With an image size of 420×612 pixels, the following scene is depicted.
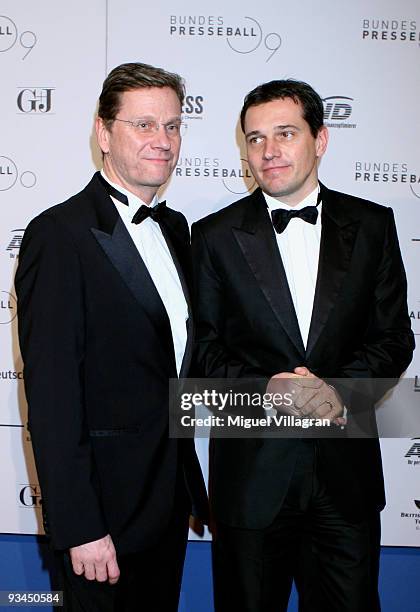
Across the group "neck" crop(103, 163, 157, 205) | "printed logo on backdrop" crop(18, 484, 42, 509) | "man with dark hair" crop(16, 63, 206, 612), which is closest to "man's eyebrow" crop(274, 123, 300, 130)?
"man with dark hair" crop(16, 63, 206, 612)

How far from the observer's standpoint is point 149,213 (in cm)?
204

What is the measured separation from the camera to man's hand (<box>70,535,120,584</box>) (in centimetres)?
176

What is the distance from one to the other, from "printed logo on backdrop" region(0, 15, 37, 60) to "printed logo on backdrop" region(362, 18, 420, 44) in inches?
55.9

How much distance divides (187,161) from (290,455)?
1.44 metres

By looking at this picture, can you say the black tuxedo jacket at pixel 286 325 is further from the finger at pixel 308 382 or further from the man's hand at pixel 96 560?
the man's hand at pixel 96 560

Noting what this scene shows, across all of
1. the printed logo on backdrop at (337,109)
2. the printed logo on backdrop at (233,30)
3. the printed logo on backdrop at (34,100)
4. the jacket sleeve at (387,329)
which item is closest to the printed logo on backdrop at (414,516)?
the jacket sleeve at (387,329)

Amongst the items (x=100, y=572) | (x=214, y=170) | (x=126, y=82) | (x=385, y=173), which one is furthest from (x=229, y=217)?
(x=100, y=572)

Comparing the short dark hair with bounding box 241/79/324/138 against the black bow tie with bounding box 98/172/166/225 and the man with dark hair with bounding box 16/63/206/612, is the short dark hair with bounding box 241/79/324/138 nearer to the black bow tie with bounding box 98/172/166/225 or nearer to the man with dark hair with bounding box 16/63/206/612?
the man with dark hair with bounding box 16/63/206/612

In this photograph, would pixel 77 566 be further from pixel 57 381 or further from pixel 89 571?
pixel 57 381

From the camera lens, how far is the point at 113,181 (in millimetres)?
2074

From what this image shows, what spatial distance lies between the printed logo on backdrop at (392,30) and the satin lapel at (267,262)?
1.15m

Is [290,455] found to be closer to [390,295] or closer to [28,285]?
Answer: [390,295]

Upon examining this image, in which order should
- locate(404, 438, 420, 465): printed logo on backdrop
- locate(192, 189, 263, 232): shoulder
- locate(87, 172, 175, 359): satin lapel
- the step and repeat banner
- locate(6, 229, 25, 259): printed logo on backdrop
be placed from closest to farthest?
locate(87, 172, 175, 359): satin lapel
locate(192, 189, 263, 232): shoulder
the step and repeat banner
locate(6, 229, 25, 259): printed logo on backdrop
locate(404, 438, 420, 465): printed logo on backdrop

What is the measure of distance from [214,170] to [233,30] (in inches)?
23.3
